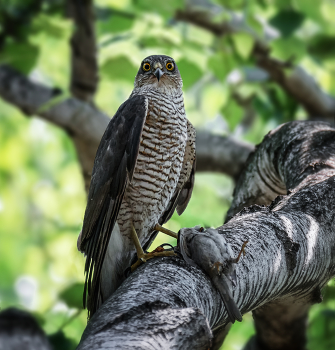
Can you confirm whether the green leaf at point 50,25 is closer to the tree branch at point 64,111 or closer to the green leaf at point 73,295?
the tree branch at point 64,111

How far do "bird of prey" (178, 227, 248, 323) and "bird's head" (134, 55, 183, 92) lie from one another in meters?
1.84

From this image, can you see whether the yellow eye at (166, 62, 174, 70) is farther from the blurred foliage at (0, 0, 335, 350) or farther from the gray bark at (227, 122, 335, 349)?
the gray bark at (227, 122, 335, 349)

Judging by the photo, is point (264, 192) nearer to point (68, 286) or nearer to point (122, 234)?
point (122, 234)

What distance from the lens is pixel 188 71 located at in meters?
4.36

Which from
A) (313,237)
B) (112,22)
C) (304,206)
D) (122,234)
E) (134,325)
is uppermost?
(112,22)

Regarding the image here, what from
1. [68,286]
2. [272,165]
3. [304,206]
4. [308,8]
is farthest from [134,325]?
[308,8]

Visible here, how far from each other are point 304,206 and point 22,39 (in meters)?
3.09

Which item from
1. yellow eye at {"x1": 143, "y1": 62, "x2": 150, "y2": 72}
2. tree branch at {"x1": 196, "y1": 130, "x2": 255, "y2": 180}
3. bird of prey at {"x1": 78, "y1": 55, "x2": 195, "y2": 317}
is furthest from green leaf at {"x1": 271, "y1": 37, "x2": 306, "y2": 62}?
bird of prey at {"x1": 78, "y1": 55, "x2": 195, "y2": 317}

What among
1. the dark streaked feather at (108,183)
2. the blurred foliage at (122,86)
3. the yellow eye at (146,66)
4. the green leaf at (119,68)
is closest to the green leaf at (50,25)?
the blurred foliage at (122,86)

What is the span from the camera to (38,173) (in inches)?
342

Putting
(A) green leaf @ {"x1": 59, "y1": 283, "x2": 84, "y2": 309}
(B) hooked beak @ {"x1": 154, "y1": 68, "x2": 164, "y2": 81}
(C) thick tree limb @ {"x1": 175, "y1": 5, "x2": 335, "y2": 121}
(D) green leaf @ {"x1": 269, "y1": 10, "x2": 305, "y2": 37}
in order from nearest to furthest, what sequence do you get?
1. (A) green leaf @ {"x1": 59, "y1": 283, "x2": 84, "y2": 309}
2. (B) hooked beak @ {"x1": 154, "y1": 68, "x2": 164, "y2": 81}
3. (D) green leaf @ {"x1": 269, "y1": 10, "x2": 305, "y2": 37}
4. (C) thick tree limb @ {"x1": 175, "y1": 5, "x2": 335, "y2": 121}

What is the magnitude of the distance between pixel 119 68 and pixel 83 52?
17.8 inches

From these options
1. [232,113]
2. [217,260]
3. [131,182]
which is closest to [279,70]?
[232,113]

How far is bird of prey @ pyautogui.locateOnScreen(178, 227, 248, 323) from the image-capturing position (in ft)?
6.00
